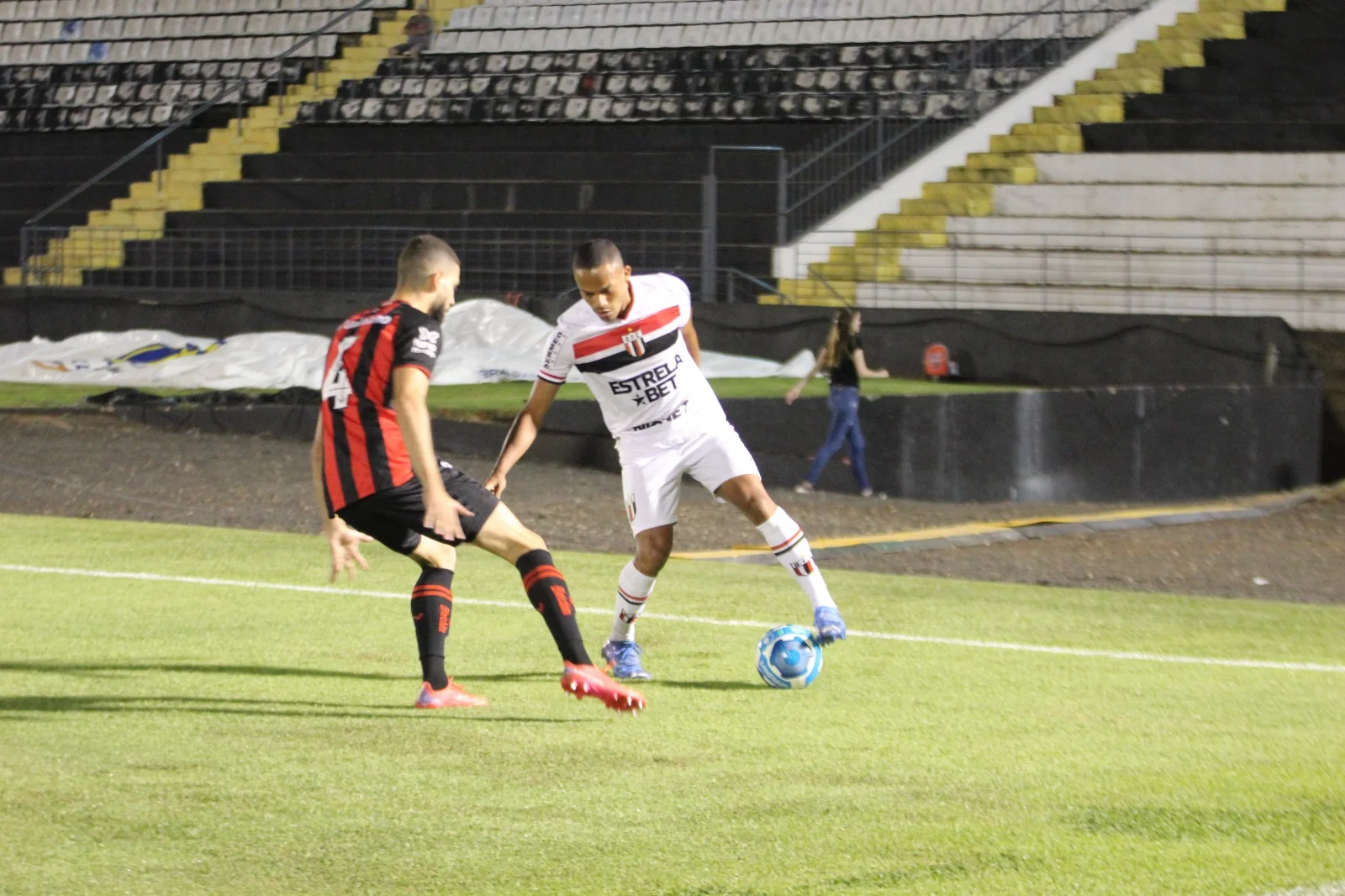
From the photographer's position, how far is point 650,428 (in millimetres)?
7234

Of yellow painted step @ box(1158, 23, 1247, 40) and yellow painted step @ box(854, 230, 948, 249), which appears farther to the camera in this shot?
yellow painted step @ box(1158, 23, 1247, 40)

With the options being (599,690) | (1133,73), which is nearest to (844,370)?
(599,690)

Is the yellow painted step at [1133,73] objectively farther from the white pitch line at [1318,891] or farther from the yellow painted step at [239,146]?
the white pitch line at [1318,891]

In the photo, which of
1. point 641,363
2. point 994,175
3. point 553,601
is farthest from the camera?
point 994,175

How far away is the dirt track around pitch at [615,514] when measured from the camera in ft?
40.0

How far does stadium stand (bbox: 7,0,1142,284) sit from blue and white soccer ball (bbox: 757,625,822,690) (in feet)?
51.6

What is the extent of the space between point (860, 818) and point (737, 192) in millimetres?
18798

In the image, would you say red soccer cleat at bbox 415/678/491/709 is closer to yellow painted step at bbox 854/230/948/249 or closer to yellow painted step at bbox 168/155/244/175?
yellow painted step at bbox 854/230/948/249

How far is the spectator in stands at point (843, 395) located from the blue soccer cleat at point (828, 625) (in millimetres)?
8295

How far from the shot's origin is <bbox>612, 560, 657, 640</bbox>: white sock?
7.28m

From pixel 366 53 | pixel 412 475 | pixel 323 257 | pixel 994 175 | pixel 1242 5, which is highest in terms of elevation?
pixel 1242 5

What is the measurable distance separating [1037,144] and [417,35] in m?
11.2

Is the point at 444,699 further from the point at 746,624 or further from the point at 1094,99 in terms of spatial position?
the point at 1094,99

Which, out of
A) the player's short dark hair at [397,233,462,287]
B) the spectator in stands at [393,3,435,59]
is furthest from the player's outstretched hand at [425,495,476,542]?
the spectator in stands at [393,3,435,59]
